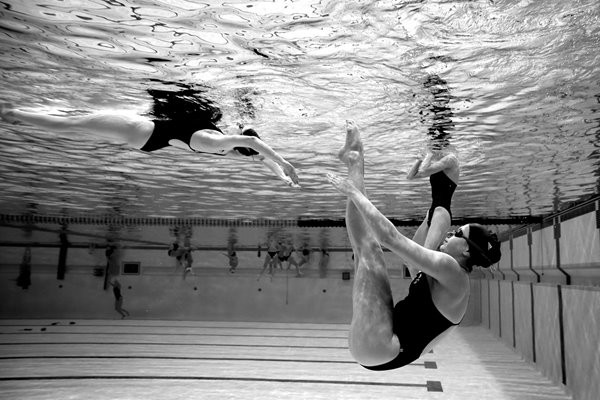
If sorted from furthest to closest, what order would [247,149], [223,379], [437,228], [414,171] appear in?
[223,379]
[414,171]
[437,228]
[247,149]

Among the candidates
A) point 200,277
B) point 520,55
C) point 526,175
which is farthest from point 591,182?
point 200,277

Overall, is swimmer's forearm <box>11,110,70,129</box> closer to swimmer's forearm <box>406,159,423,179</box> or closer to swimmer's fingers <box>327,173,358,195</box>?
swimmer's fingers <box>327,173,358,195</box>

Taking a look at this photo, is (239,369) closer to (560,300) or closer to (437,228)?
(560,300)

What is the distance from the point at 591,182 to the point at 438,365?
18.1ft

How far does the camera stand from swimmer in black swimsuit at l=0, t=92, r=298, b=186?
15.6ft

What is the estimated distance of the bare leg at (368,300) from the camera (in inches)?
156

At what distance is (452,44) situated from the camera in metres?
4.82

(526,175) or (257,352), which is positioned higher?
(526,175)

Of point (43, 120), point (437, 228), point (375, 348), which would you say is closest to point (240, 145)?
point (43, 120)

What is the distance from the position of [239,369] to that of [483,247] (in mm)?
9002

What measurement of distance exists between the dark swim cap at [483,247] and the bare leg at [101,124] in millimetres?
3058

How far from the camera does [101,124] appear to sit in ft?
15.9

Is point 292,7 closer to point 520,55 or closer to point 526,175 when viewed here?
point 520,55

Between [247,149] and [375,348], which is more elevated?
[247,149]
